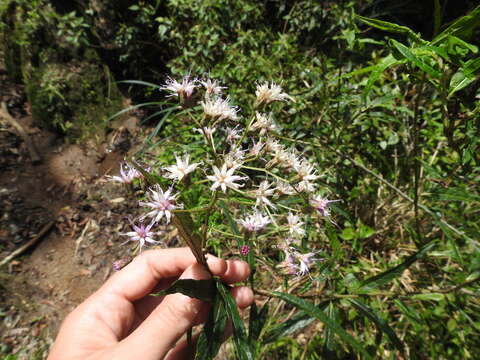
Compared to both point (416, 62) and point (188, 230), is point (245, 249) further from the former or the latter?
point (416, 62)

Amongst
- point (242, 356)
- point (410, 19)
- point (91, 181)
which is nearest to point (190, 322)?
point (242, 356)

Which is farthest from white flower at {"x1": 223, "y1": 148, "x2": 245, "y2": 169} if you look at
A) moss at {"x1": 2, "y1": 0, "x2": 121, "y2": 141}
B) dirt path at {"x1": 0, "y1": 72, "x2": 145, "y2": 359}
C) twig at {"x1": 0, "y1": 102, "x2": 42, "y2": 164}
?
twig at {"x1": 0, "y1": 102, "x2": 42, "y2": 164}

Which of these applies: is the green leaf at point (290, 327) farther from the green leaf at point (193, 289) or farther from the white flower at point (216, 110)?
the white flower at point (216, 110)

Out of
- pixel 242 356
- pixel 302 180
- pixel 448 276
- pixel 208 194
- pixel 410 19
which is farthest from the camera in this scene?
pixel 410 19

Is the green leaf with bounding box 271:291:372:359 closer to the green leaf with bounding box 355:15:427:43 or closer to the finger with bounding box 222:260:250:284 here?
the finger with bounding box 222:260:250:284

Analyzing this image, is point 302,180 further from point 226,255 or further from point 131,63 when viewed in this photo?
point 131,63

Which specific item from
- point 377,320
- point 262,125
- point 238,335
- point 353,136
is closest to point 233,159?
point 262,125
